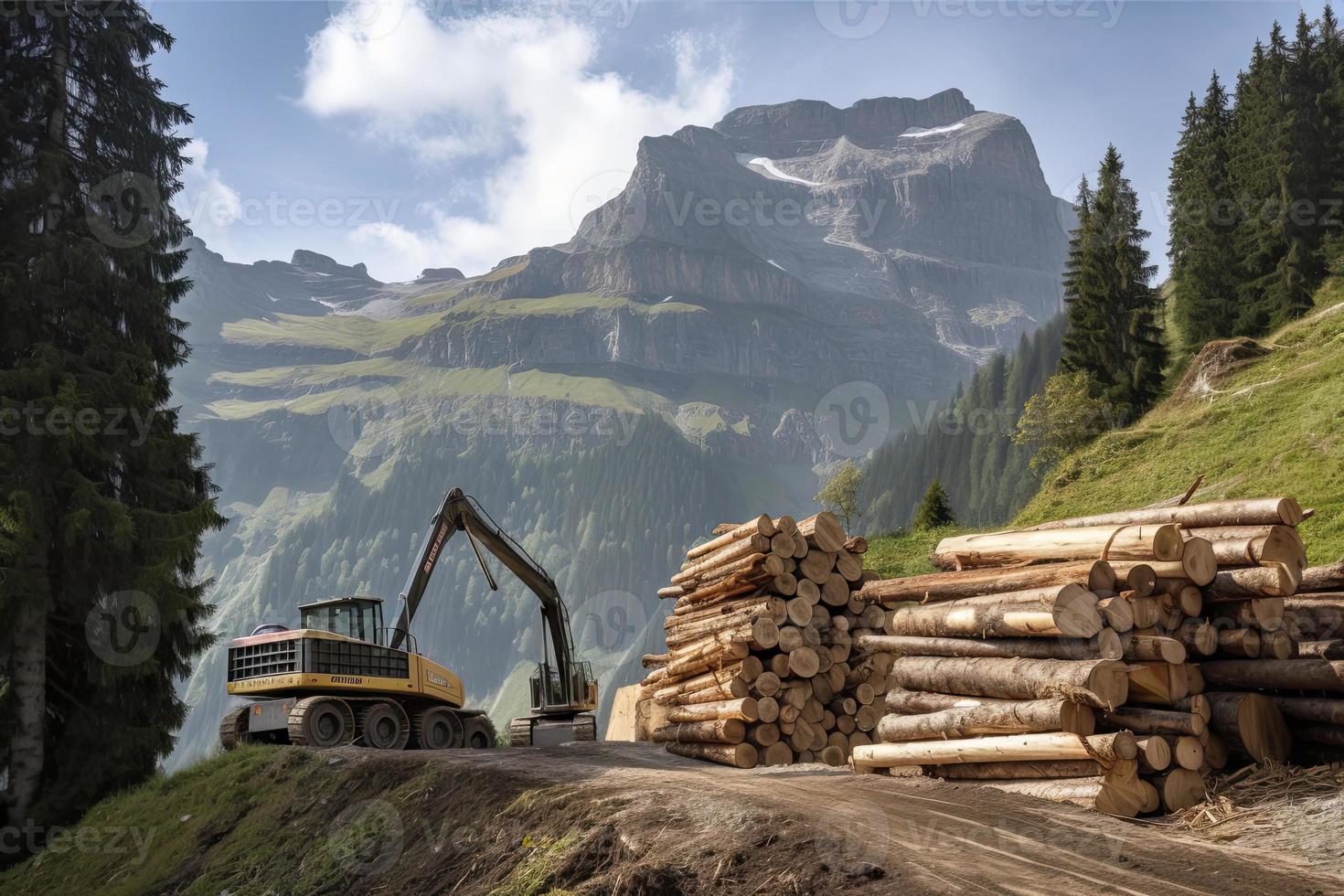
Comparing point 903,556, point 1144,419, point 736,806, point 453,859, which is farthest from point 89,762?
point 1144,419

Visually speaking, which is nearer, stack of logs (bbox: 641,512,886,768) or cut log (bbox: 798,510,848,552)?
stack of logs (bbox: 641,512,886,768)

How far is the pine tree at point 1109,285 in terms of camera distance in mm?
48344

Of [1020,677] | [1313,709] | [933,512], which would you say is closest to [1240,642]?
[1313,709]

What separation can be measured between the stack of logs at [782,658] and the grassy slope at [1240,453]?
7.11m

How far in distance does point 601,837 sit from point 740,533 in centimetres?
782

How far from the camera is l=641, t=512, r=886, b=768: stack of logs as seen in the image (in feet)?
46.9

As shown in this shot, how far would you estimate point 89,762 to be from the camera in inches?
704

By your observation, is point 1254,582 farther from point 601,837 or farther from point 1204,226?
point 1204,226

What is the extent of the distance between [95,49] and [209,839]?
17.5 metres

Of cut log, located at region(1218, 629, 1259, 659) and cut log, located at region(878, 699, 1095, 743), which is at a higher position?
cut log, located at region(1218, 629, 1259, 659)

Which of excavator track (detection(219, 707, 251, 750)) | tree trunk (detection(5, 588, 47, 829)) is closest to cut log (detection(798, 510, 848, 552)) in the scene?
excavator track (detection(219, 707, 251, 750))

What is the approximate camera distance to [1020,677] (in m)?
9.52

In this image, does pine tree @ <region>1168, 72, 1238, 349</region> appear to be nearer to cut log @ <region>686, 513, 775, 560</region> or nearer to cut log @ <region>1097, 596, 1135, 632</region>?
cut log @ <region>686, 513, 775, 560</region>

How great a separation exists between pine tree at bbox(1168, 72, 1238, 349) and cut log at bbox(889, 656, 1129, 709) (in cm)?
4391
